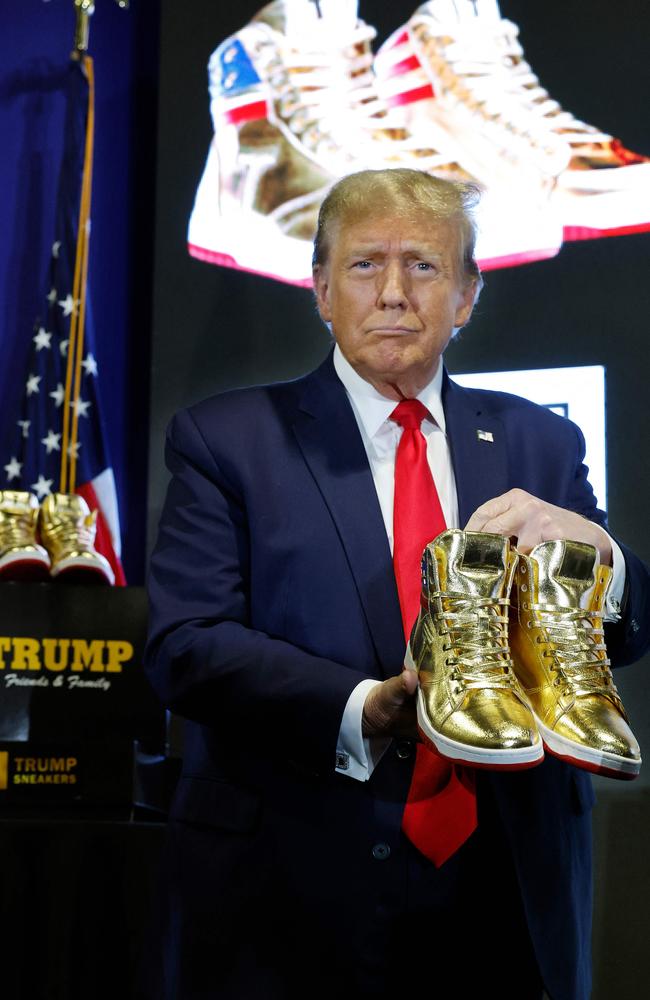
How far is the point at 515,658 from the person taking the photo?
1.56 metres

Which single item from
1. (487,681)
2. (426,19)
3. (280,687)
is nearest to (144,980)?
(280,687)

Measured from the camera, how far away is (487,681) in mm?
1407

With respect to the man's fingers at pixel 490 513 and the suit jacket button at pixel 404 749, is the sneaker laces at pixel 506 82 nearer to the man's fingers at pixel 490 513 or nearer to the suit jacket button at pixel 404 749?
the man's fingers at pixel 490 513

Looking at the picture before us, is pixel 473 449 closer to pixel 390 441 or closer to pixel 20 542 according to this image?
pixel 390 441

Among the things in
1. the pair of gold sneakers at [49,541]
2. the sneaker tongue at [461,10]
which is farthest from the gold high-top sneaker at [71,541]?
the sneaker tongue at [461,10]

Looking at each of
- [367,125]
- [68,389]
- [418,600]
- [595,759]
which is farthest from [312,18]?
[595,759]

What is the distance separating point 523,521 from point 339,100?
Result: 2326 mm

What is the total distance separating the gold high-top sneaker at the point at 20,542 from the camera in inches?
112

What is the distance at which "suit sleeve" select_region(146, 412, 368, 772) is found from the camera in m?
1.55

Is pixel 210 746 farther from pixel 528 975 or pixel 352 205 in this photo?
pixel 352 205

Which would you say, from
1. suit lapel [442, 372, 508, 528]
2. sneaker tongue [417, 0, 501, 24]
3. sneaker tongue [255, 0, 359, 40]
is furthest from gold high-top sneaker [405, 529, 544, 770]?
sneaker tongue [255, 0, 359, 40]

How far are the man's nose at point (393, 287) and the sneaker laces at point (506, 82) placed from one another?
163cm

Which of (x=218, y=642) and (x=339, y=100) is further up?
(x=339, y=100)

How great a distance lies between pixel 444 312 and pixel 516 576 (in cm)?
53
